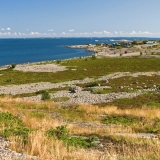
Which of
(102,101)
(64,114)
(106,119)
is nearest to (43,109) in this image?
(64,114)

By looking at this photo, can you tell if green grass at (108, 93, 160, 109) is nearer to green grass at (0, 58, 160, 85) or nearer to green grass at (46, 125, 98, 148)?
green grass at (46, 125, 98, 148)

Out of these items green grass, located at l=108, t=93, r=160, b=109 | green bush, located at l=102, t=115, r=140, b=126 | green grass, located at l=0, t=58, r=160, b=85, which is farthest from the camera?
green grass, located at l=0, t=58, r=160, b=85

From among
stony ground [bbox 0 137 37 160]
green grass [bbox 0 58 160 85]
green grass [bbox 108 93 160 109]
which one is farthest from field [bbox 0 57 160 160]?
green grass [bbox 0 58 160 85]

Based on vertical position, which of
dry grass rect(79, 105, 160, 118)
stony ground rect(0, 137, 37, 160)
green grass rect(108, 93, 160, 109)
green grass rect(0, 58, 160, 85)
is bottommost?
green grass rect(0, 58, 160, 85)

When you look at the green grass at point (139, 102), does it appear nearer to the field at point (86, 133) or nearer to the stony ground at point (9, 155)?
the field at point (86, 133)

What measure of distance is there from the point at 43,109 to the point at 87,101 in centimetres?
900

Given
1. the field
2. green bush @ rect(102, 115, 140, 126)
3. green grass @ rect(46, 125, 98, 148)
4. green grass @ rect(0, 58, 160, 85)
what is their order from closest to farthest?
the field, green grass @ rect(46, 125, 98, 148), green bush @ rect(102, 115, 140, 126), green grass @ rect(0, 58, 160, 85)

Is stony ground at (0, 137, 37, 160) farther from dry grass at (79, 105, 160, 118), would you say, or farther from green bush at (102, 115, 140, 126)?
dry grass at (79, 105, 160, 118)

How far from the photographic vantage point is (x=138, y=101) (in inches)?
1414

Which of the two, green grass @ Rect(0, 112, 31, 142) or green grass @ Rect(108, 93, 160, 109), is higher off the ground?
green grass @ Rect(0, 112, 31, 142)

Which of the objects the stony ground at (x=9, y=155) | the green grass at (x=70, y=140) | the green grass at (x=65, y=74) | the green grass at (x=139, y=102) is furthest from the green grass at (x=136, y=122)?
the green grass at (x=65, y=74)

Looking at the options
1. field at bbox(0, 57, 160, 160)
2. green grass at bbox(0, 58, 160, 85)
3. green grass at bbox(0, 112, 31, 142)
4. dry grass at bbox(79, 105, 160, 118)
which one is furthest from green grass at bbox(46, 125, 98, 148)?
green grass at bbox(0, 58, 160, 85)

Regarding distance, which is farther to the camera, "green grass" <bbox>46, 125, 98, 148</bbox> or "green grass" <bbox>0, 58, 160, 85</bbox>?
"green grass" <bbox>0, 58, 160, 85</bbox>

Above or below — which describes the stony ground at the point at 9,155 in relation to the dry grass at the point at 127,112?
above
